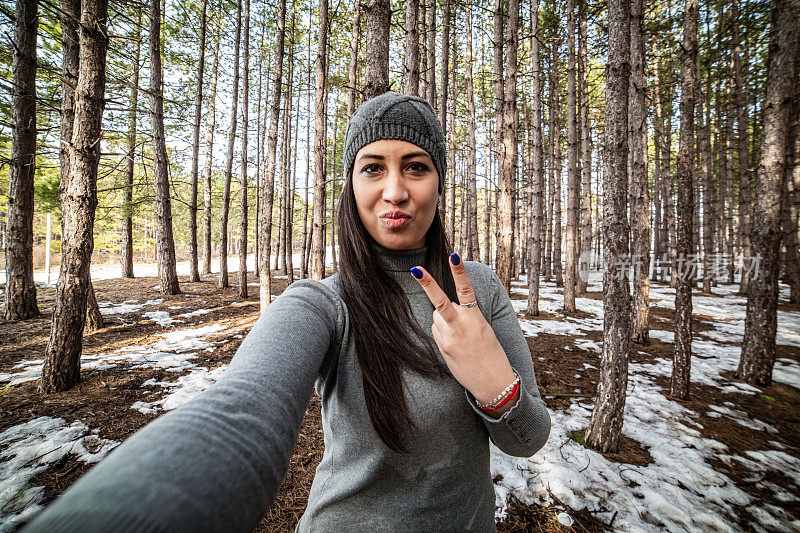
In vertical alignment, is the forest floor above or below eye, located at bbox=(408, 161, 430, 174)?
below

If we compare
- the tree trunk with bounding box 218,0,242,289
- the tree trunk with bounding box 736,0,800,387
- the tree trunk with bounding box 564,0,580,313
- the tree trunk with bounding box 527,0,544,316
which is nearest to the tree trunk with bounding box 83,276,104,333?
the tree trunk with bounding box 218,0,242,289

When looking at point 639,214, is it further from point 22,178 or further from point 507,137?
point 22,178

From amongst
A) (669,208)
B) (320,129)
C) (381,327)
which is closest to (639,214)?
(320,129)

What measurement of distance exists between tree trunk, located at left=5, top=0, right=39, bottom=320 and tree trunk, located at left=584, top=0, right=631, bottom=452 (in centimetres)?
1043

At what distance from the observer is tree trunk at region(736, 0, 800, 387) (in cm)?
428

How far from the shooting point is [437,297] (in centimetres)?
101

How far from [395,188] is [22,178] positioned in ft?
32.8

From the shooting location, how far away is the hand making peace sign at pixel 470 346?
39.6 inches

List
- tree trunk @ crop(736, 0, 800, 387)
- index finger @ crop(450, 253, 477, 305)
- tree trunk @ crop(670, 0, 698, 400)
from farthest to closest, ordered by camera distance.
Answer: tree trunk @ crop(736, 0, 800, 387) → tree trunk @ crop(670, 0, 698, 400) → index finger @ crop(450, 253, 477, 305)

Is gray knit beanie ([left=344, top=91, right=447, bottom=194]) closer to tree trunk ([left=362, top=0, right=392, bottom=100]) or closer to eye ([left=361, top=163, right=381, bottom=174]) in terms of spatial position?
eye ([left=361, top=163, right=381, bottom=174])

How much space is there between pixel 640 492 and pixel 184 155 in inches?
720

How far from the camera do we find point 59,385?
371cm

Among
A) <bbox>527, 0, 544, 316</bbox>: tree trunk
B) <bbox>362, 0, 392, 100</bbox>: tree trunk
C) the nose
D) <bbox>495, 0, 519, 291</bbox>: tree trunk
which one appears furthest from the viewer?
<bbox>527, 0, 544, 316</bbox>: tree trunk

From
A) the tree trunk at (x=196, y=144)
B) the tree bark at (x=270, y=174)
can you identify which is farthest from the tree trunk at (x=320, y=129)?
the tree trunk at (x=196, y=144)
